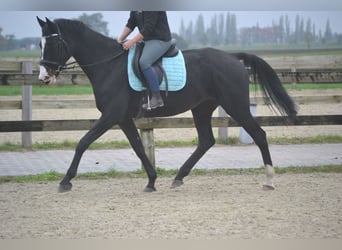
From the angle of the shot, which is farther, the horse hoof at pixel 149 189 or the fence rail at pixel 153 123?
the fence rail at pixel 153 123

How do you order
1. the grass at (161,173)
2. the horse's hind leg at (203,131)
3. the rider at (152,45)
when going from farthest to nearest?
the grass at (161,173) < the horse's hind leg at (203,131) < the rider at (152,45)

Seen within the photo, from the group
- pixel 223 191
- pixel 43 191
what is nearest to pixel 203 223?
pixel 223 191

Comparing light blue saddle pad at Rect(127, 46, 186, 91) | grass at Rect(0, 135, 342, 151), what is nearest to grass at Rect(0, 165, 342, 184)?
light blue saddle pad at Rect(127, 46, 186, 91)

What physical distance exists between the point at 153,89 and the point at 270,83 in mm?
1523

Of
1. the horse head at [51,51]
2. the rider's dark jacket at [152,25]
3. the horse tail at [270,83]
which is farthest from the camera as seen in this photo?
the horse tail at [270,83]

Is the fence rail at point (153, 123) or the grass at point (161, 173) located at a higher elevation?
the fence rail at point (153, 123)

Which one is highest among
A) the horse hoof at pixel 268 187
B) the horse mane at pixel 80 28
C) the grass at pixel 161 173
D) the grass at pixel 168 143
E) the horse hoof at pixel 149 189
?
the horse mane at pixel 80 28

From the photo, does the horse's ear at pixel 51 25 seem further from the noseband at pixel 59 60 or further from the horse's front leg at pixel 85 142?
the horse's front leg at pixel 85 142

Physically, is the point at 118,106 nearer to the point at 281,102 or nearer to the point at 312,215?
the point at 281,102

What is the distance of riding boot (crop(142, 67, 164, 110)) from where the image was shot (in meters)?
5.34

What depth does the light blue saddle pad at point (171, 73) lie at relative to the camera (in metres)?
5.46

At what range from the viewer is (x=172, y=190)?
587 centimetres

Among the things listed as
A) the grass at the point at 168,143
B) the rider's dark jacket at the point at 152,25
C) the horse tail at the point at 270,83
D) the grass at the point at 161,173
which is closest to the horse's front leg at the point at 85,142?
the rider's dark jacket at the point at 152,25

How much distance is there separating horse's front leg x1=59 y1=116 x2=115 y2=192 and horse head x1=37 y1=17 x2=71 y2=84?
67cm
